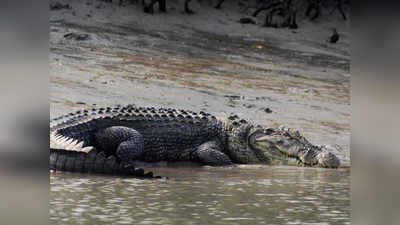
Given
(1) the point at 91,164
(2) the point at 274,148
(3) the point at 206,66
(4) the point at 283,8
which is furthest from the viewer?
(4) the point at 283,8

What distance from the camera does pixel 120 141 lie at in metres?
5.86

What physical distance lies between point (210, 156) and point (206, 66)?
180 inches

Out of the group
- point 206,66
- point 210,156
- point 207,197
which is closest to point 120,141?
point 210,156

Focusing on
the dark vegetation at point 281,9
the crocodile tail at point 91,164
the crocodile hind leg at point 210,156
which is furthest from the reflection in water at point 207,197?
the dark vegetation at point 281,9

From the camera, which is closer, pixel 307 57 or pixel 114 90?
pixel 114 90

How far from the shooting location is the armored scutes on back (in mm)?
5809

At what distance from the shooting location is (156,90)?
8.20 meters

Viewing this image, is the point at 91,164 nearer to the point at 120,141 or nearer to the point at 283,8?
the point at 120,141

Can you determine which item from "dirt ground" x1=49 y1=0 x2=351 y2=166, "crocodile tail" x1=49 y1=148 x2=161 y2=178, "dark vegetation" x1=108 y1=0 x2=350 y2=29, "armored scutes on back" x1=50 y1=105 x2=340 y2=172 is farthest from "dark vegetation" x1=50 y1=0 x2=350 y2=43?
"crocodile tail" x1=49 y1=148 x2=161 y2=178

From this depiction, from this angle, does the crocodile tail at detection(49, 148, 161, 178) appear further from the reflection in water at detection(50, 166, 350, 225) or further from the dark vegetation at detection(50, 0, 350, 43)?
the dark vegetation at detection(50, 0, 350, 43)

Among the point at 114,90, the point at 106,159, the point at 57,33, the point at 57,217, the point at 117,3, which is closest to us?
the point at 57,217
